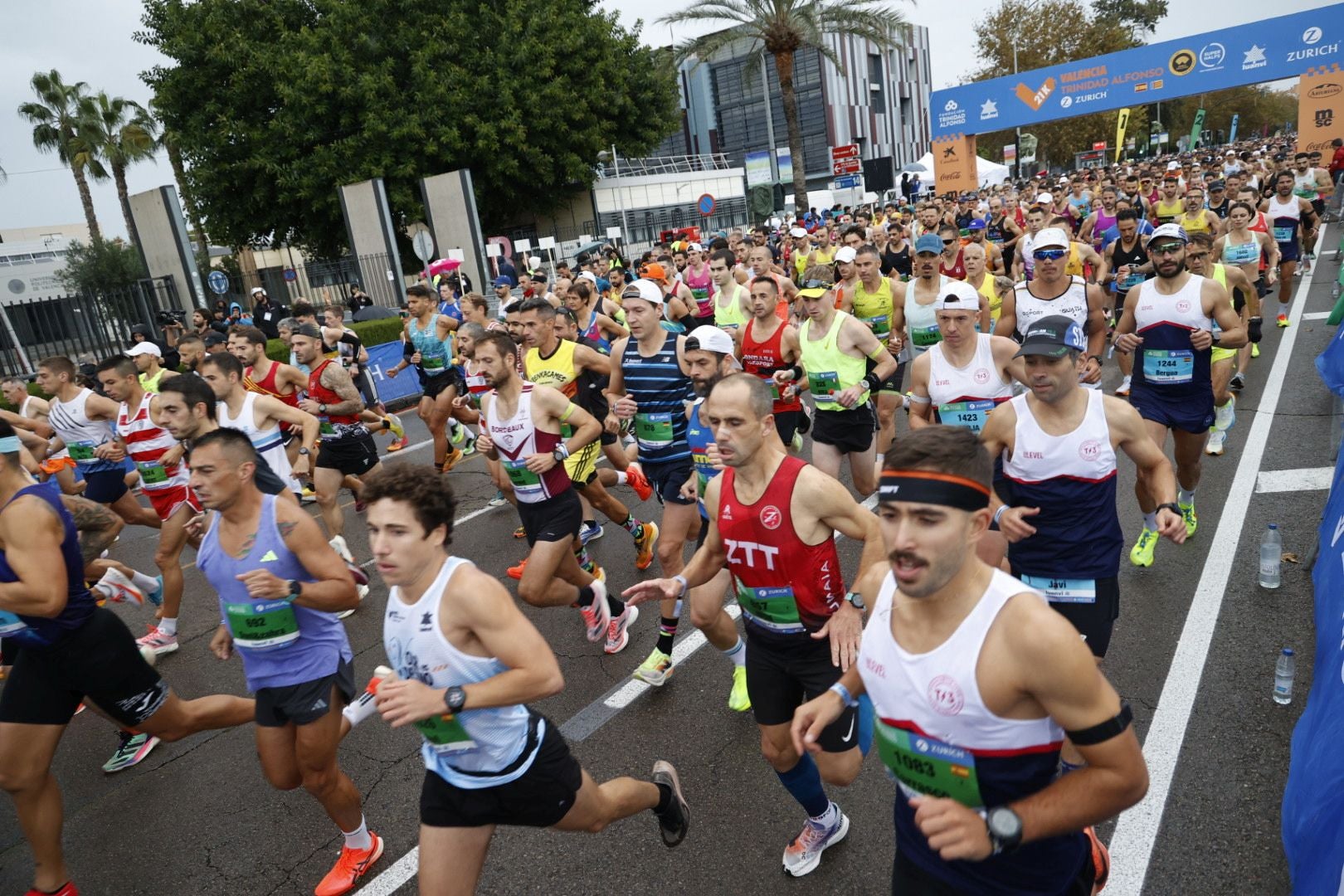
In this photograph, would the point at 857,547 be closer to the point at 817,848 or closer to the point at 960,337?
the point at 960,337

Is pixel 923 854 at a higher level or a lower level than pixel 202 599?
higher

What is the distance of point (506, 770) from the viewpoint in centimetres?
287

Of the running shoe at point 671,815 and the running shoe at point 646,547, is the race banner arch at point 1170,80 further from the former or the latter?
the running shoe at point 671,815

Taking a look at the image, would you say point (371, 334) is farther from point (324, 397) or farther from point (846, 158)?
point (846, 158)

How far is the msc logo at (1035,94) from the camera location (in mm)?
31297

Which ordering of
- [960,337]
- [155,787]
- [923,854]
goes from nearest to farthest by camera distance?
[923,854]
[155,787]
[960,337]

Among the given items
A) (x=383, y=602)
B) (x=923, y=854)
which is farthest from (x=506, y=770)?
(x=383, y=602)

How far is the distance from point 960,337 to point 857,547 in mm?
2257

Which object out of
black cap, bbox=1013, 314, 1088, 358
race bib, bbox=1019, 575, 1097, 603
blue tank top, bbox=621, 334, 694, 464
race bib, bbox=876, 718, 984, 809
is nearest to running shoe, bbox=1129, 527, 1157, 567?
race bib, bbox=1019, 575, 1097, 603

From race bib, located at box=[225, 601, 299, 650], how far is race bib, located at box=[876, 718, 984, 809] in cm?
249

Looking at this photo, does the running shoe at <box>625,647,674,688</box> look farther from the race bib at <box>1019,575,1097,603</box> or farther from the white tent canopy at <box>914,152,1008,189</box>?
the white tent canopy at <box>914,152,1008,189</box>

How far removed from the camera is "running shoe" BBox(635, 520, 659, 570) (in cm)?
691

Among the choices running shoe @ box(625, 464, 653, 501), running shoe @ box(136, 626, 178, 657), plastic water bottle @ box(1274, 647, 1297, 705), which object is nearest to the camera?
plastic water bottle @ box(1274, 647, 1297, 705)

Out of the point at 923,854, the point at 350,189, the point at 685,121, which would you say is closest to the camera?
the point at 923,854
